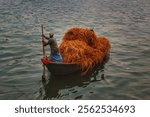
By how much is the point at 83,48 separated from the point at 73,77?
7.31 feet

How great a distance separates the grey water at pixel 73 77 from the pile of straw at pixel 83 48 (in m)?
0.82

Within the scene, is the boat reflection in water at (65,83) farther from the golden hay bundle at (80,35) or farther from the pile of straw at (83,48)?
the golden hay bundle at (80,35)

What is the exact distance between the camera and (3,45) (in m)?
24.0

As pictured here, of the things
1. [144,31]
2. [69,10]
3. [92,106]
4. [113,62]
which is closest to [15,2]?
[69,10]

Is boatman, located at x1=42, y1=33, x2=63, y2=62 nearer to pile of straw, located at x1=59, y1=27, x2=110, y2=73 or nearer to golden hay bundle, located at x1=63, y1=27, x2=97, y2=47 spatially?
pile of straw, located at x1=59, y1=27, x2=110, y2=73

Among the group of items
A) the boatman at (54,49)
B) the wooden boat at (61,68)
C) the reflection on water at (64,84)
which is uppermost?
the boatman at (54,49)

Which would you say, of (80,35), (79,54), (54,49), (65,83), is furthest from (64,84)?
(80,35)

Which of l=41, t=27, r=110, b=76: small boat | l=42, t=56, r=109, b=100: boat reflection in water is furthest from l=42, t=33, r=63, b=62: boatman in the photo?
l=42, t=56, r=109, b=100: boat reflection in water

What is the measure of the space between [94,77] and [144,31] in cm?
1688

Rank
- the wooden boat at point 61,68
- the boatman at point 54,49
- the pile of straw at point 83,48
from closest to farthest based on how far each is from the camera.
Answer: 1. the wooden boat at point 61,68
2. the boatman at point 54,49
3. the pile of straw at point 83,48

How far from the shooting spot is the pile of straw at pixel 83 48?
1764cm

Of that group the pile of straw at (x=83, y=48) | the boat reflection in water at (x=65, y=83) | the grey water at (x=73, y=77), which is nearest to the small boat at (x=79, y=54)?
the pile of straw at (x=83, y=48)

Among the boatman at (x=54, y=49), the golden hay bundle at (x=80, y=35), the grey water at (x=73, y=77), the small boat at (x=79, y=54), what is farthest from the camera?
the golden hay bundle at (x=80, y=35)

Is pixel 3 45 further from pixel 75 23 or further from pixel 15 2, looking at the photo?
pixel 15 2
